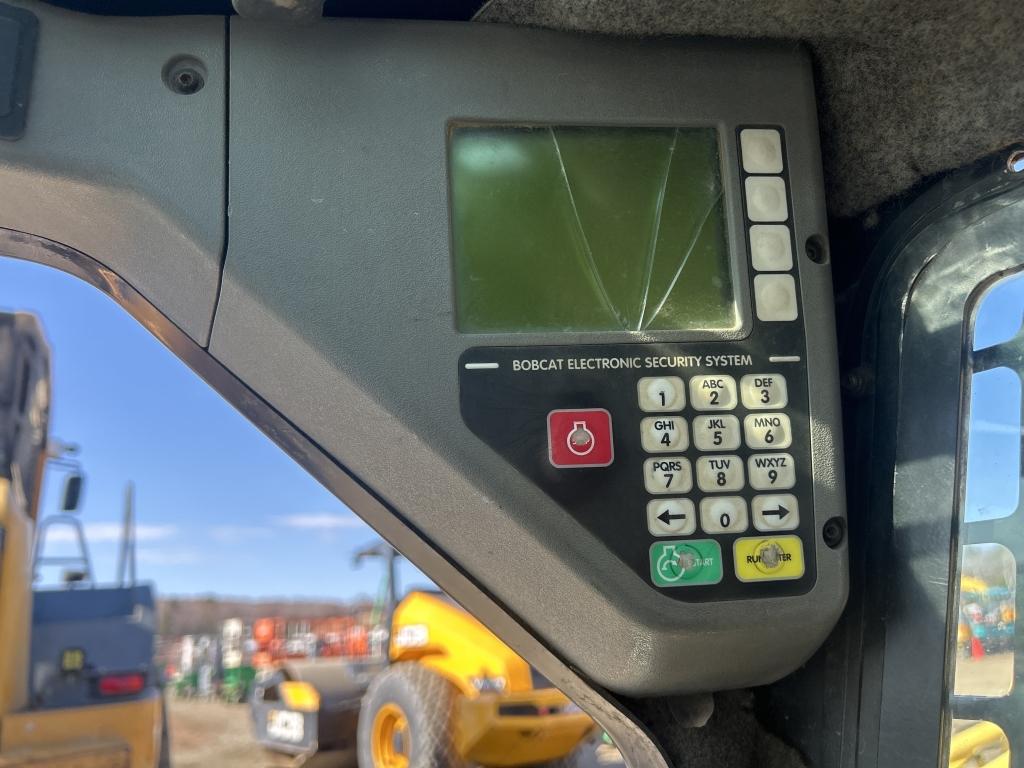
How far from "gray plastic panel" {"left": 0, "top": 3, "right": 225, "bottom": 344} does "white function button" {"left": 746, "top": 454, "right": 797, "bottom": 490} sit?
52 centimetres

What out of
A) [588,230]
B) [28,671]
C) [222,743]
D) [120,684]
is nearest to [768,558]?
[588,230]

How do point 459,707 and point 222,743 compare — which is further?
point 222,743

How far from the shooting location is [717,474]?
0.90 meters

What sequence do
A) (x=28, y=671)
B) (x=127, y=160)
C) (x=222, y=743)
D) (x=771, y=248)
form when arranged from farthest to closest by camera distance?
1. (x=222, y=743)
2. (x=28, y=671)
3. (x=771, y=248)
4. (x=127, y=160)

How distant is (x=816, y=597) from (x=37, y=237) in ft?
Answer: 2.63

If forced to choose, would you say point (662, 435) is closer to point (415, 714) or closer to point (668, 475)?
point (668, 475)

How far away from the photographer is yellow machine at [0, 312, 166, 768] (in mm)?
3385

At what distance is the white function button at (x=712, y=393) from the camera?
91 cm

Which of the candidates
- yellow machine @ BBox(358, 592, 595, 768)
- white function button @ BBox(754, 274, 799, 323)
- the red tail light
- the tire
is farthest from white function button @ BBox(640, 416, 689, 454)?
the red tail light

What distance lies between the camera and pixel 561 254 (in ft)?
3.06

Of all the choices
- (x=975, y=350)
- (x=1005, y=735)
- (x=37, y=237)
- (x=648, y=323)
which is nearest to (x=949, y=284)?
(x=975, y=350)

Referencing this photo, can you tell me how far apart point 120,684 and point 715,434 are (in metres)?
3.36

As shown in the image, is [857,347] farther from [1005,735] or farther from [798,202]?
[1005,735]

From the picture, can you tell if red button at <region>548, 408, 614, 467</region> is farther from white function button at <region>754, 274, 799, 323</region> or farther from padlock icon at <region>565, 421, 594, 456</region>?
white function button at <region>754, 274, 799, 323</region>
